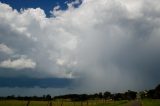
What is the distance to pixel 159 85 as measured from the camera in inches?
7298

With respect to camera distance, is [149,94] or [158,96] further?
[149,94]

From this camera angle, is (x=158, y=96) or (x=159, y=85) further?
(x=159, y=85)

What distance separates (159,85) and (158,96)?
12.7m

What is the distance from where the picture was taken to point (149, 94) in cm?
19675

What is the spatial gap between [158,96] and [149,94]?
22.6m

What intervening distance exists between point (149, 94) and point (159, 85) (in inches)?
544

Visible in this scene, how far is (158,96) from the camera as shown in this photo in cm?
17425
